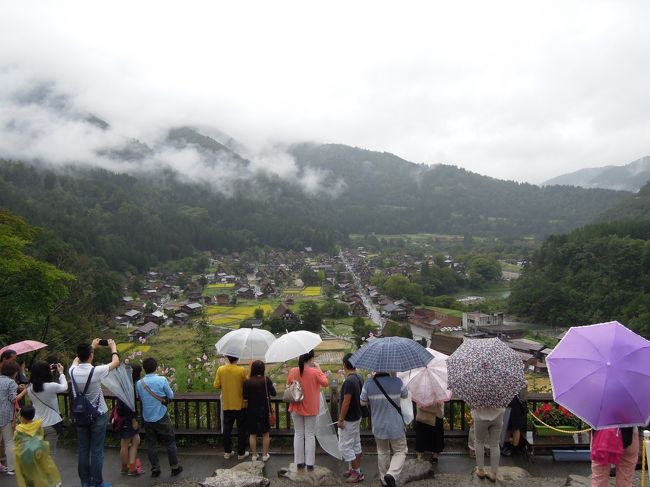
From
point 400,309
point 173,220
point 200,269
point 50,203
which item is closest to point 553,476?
point 400,309

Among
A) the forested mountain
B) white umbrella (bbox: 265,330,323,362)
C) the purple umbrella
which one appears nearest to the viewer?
the purple umbrella

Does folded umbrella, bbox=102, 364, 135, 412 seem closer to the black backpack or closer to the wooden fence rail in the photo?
the black backpack

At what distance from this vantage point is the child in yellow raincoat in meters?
3.94

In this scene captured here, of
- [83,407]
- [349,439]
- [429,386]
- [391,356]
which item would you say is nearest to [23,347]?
[83,407]

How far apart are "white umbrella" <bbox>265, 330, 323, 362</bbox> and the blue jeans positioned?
5.54 feet

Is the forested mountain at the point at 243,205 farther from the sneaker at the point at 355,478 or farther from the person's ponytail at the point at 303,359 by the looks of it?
the sneaker at the point at 355,478

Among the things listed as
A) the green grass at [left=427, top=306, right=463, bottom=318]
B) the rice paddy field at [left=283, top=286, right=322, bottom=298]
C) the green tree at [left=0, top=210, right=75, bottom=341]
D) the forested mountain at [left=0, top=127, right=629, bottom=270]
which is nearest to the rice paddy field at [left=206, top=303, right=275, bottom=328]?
the rice paddy field at [left=283, top=286, right=322, bottom=298]

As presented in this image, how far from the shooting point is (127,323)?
43.1 meters

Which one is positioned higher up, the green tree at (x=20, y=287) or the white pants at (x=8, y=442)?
the green tree at (x=20, y=287)

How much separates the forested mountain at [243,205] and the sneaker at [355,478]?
2457 inches

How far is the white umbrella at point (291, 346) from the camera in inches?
189

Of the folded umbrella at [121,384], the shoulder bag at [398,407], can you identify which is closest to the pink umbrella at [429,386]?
the shoulder bag at [398,407]

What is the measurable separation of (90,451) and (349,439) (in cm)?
247

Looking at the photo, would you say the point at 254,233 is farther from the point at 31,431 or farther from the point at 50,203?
the point at 31,431
